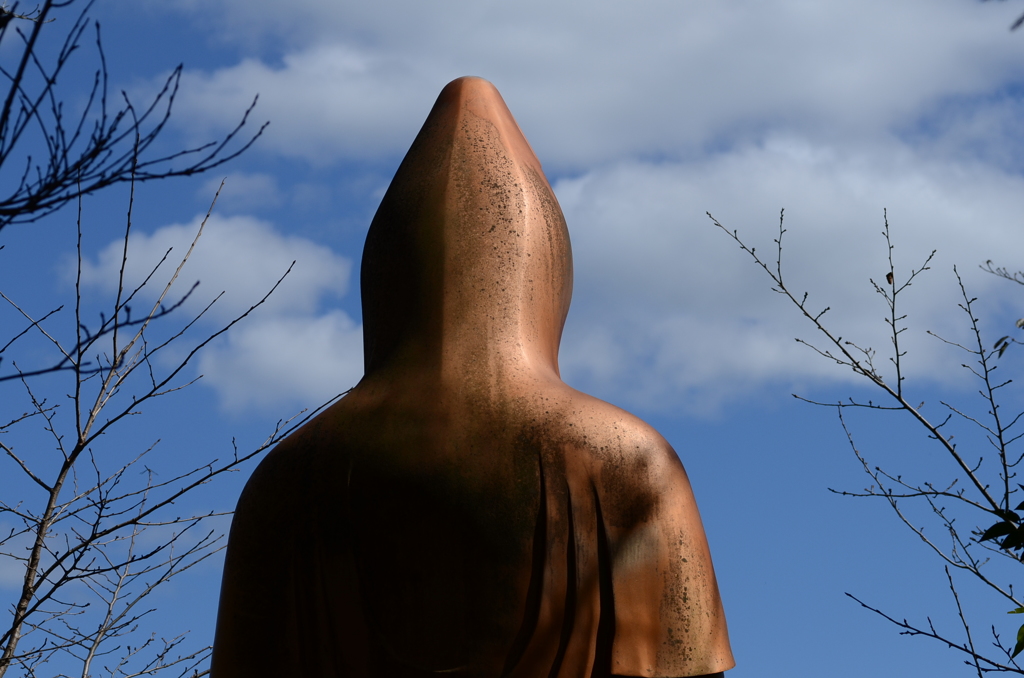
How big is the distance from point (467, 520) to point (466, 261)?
0.83 m

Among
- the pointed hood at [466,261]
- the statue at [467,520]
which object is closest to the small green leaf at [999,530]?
the statue at [467,520]

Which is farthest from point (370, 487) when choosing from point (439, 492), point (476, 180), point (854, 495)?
point (854, 495)

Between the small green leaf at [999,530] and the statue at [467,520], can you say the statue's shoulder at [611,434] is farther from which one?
the small green leaf at [999,530]

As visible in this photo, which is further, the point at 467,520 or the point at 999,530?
the point at 999,530

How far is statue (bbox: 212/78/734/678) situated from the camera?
2.96 metres

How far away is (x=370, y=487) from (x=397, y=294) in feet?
2.16

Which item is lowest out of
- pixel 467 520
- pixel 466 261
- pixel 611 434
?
pixel 467 520

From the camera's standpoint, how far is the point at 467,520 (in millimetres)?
2984

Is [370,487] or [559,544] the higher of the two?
[370,487]

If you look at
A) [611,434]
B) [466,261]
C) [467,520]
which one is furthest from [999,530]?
[466,261]

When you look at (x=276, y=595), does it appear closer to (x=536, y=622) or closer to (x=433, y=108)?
(x=536, y=622)

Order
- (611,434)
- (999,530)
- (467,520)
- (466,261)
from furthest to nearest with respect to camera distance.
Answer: (999,530) → (466,261) → (611,434) → (467,520)

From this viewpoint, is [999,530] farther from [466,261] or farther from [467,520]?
[466,261]

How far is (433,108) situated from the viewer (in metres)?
3.84
